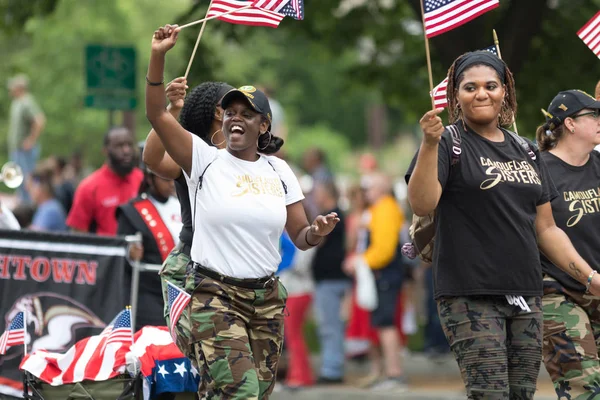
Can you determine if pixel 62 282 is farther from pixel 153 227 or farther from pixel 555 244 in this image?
pixel 555 244

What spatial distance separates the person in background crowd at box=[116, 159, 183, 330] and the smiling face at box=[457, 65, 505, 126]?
2.89 metres

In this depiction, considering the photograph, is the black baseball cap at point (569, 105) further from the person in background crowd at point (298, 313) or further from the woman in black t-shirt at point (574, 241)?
the person in background crowd at point (298, 313)

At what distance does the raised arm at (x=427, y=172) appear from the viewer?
5.38 meters

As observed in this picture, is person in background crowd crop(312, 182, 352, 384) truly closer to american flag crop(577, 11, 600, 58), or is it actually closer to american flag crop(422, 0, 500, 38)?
american flag crop(577, 11, 600, 58)

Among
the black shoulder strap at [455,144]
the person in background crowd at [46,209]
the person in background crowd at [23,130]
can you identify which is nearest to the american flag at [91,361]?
the black shoulder strap at [455,144]

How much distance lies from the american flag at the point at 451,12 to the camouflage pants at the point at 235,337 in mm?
2023

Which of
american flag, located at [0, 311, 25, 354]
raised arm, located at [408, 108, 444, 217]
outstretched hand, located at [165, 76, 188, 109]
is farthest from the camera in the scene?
american flag, located at [0, 311, 25, 354]

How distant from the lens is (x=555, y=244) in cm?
634

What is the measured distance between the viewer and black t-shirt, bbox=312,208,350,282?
12878 millimetres

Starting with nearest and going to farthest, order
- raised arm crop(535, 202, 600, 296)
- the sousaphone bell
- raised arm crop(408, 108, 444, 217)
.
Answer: raised arm crop(408, 108, 444, 217) < raised arm crop(535, 202, 600, 296) < the sousaphone bell

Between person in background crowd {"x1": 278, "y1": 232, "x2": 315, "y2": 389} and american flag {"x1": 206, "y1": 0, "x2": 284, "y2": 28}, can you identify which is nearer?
american flag {"x1": 206, "y1": 0, "x2": 284, "y2": 28}

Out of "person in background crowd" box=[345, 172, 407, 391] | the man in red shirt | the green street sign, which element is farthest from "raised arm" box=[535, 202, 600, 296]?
the green street sign

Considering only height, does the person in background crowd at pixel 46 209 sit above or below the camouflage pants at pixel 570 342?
above

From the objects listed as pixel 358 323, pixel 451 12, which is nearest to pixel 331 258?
pixel 358 323
